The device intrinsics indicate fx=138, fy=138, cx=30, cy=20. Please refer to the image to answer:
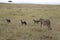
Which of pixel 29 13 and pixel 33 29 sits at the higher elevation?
pixel 29 13

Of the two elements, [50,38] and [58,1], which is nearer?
[50,38]

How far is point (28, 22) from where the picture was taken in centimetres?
104

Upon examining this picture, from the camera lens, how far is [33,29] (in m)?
0.99

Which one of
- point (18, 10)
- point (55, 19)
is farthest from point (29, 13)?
point (55, 19)

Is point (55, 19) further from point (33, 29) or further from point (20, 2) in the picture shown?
point (20, 2)

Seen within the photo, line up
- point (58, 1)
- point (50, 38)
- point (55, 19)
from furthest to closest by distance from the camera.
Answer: point (58, 1)
point (55, 19)
point (50, 38)

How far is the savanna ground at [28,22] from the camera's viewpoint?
0.94 meters

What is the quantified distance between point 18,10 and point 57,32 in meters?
0.37

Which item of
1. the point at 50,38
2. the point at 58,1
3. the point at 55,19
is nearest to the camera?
the point at 50,38

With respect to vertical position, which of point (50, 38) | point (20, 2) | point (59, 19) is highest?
point (20, 2)

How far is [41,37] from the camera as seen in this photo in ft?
3.05

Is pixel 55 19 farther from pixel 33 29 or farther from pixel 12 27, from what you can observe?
pixel 12 27

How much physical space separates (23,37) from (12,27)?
0.42ft

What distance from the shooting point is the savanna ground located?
0.94 meters
